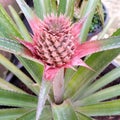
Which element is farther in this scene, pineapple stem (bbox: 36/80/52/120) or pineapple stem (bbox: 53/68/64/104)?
pineapple stem (bbox: 53/68/64/104)

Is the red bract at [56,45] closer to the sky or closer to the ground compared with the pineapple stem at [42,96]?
closer to the sky

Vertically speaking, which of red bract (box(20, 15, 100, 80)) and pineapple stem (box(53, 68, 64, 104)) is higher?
red bract (box(20, 15, 100, 80))

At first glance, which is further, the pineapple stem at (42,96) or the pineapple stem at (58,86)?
the pineapple stem at (58,86)

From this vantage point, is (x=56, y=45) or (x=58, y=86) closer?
(x=56, y=45)

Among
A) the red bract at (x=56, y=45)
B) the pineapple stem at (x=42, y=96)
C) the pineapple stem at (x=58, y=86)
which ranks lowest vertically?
the pineapple stem at (x=58, y=86)

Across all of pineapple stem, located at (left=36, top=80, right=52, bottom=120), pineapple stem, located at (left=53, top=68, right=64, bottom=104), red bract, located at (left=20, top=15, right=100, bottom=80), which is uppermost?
red bract, located at (left=20, top=15, right=100, bottom=80)

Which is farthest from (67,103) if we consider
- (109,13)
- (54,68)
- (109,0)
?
(109,0)

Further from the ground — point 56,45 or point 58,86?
point 56,45
